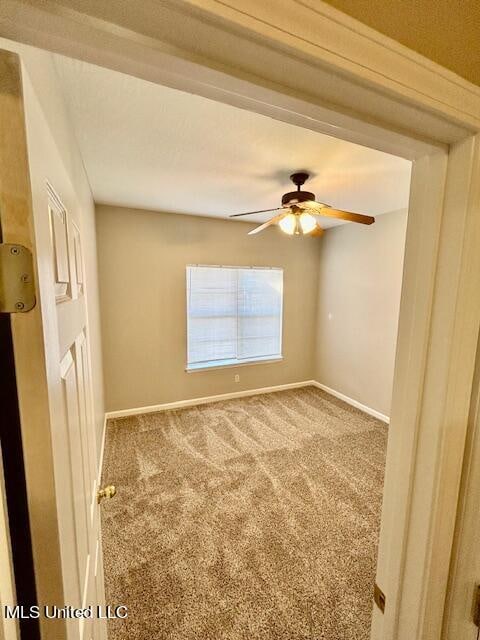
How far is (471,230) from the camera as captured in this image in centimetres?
57

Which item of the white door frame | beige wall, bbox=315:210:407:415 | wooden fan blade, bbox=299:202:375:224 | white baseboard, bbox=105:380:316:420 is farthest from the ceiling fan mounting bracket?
white baseboard, bbox=105:380:316:420

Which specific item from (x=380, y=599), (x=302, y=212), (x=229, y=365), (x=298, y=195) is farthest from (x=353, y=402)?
(x=380, y=599)

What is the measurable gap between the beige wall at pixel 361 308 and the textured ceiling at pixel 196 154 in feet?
1.85

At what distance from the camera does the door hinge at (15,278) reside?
36 cm

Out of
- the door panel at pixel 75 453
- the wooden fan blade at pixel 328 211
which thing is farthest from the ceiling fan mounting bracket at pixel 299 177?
the door panel at pixel 75 453

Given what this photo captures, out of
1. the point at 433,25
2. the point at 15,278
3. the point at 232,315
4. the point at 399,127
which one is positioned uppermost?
the point at 433,25

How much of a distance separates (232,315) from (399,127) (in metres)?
3.51

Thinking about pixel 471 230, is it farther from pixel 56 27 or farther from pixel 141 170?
pixel 141 170

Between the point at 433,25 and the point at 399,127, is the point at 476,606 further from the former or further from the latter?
the point at 433,25

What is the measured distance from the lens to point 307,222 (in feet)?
7.18

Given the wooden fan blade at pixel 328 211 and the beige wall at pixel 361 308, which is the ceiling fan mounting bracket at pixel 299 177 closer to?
the wooden fan blade at pixel 328 211

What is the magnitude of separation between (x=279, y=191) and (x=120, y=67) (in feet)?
8.22

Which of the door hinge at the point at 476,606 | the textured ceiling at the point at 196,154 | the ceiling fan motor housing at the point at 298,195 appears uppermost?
the textured ceiling at the point at 196,154

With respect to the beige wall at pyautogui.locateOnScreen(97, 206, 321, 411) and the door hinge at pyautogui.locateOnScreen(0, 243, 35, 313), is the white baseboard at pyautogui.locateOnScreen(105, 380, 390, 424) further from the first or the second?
the door hinge at pyautogui.locateOnScreen(0, 243, 35, 313)
